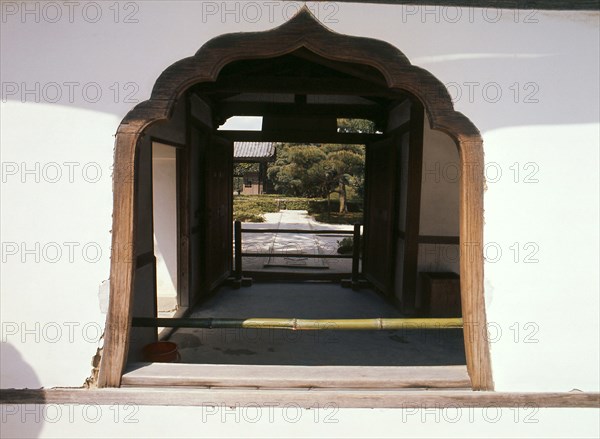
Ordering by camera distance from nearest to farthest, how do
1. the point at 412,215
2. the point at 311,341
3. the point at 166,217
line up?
the point at 311,341 < the point at 412,215 < the point at 166,217

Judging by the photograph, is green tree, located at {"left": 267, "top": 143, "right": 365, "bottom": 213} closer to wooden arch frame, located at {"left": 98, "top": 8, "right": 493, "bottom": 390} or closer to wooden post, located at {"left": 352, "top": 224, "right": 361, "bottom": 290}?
wooden post, located at {"left": 352, "top": 224, "right": 361, "bottom": 290}

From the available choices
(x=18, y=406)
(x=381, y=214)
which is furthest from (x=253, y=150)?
(x=18, y=406)

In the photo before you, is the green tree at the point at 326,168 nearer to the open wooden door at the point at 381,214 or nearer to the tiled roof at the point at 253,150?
the tiled roof at the point at 253,150

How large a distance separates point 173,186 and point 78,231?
115 inches

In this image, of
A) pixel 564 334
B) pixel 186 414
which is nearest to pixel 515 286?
pixel 564 334

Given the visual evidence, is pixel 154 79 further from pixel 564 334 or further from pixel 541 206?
pixel 564 334

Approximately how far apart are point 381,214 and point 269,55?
4.16 meters

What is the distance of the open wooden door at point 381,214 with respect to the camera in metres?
5.63

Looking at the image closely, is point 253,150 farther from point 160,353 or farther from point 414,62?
point 414,62

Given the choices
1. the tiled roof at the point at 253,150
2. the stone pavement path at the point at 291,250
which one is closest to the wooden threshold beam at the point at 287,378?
the stone pavement path at the point at 291,250

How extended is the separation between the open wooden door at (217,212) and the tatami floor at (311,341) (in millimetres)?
624

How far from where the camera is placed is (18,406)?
7.65 ft

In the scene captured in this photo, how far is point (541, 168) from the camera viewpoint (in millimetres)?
2352

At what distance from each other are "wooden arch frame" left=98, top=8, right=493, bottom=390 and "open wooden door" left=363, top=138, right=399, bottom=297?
3.24 m
